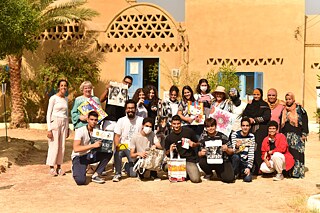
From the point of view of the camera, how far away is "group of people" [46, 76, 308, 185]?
27.6 feet

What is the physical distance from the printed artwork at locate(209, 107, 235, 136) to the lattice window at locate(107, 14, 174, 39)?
9.35 m

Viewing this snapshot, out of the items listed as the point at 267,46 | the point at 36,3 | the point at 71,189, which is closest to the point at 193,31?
the point at 267,46

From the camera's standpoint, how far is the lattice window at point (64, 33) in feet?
59.7

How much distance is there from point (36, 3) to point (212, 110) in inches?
374

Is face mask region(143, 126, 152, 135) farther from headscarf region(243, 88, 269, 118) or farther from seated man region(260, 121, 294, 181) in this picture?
seated man region(260, 121, 294, 181)

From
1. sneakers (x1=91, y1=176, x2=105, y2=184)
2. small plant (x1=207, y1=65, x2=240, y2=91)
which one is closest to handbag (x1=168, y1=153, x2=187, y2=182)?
sneakers (x1=91, y1=176, x2=105, y2=184)

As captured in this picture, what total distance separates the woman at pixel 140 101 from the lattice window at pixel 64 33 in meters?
9.67

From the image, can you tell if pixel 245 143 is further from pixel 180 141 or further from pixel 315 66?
pixel 315 66

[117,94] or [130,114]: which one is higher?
[117,94]

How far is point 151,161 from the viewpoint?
8406 mm

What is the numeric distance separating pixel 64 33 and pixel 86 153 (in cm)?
1068

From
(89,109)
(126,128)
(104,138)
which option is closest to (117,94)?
(89,109)

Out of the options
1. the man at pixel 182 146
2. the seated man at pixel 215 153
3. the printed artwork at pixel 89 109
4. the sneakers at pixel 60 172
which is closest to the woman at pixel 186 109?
the man at pixel 182 146

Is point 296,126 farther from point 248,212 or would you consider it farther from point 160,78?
point 160,78
